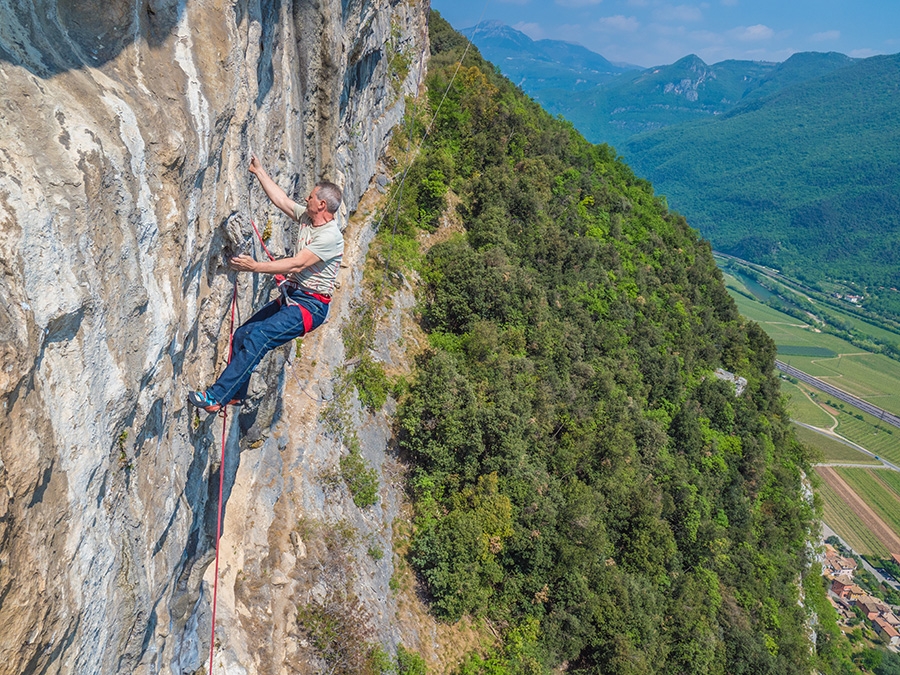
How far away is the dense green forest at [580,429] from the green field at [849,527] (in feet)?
128

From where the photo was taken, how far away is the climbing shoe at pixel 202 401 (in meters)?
5.94

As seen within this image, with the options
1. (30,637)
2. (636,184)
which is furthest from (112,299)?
(636,184)

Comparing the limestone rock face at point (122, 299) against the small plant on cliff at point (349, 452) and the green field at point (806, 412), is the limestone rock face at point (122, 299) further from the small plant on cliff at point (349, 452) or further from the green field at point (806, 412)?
the green field at point (806, 412)

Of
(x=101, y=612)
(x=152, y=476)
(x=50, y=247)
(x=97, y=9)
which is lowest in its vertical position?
(x=101, y=612)

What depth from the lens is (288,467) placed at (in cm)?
1140

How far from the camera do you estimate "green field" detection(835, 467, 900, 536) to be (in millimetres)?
73312

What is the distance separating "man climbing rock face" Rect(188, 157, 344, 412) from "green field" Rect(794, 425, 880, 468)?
99.4 meters

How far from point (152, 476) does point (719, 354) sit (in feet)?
126

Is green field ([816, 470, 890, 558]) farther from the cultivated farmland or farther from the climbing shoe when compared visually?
the climbing shoe

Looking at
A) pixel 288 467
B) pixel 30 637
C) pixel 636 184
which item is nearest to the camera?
pixel 30 637

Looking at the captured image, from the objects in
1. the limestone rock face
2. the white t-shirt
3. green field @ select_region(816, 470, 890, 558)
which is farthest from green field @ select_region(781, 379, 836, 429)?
the limestone rock face

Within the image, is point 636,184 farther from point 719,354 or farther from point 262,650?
point 262,650

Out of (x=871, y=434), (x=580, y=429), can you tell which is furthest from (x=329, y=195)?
(x=871, y=434)

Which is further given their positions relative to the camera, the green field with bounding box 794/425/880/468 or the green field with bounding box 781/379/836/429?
the green field with bounding box 781/379/836/429
